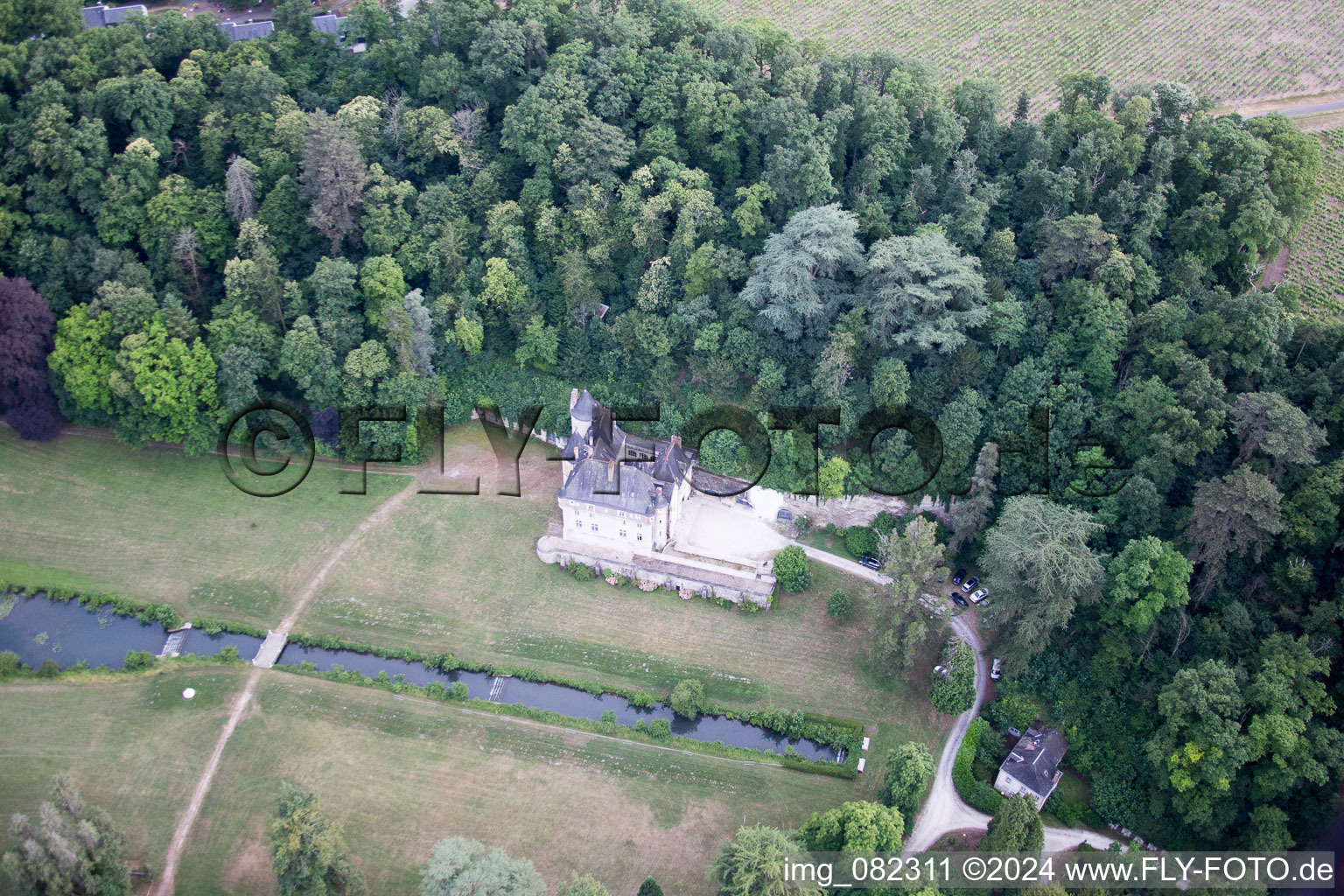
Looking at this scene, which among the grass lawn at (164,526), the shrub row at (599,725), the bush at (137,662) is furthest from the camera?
the grass lawn at (164,526)

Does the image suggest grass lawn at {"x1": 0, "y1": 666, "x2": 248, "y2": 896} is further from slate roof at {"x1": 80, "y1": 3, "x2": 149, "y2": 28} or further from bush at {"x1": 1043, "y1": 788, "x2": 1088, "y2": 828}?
slate roof at {"x1": 80, "y1": 3, "x2": 149, "y2": 28}

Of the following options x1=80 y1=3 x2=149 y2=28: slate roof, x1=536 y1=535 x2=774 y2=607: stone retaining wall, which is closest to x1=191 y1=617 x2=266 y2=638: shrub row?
x1=536 y1=535 x2=774 y2=607: stone retaining wall

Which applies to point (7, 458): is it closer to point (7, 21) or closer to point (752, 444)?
point (7, 21)

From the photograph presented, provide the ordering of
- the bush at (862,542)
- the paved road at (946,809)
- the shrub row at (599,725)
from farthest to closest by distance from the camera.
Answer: the bush at (862,542), the shrub row at (599,725), the paved road at (946,809)

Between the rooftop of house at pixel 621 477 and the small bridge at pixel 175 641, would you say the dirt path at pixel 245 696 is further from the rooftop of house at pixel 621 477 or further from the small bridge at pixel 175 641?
the rooftop of house at pixel 621 477

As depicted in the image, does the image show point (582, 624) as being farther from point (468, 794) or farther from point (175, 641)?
point (175, 641)

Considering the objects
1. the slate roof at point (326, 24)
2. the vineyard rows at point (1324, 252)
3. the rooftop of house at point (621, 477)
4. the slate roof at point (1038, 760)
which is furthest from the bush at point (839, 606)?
the slate roof at point (326, 24)

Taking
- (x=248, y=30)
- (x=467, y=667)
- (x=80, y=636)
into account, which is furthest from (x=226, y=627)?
(x=248, y=30)
